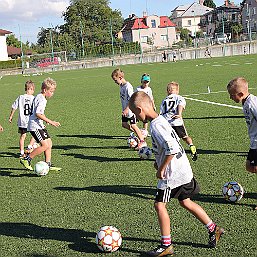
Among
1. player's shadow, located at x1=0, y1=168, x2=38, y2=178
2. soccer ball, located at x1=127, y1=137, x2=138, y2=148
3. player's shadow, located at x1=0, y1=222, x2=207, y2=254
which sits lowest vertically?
player's shadow, located at x1=0, y1=222, x2=207, y2=254

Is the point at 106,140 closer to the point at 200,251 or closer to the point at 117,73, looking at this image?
the point at 117,73

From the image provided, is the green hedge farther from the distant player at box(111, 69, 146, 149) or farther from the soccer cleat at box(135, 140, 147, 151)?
the soccer cleat at box(135, 140, 147, 151)

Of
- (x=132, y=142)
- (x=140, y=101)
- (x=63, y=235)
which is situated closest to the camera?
(x=140, y=101)

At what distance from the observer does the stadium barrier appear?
58.8 meters

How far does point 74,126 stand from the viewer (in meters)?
14.4

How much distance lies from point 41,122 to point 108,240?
14.4ft

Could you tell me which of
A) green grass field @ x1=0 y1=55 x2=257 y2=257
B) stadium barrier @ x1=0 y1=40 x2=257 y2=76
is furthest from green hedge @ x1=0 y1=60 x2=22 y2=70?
green grass field @ x1=0 y1=55 x2=257 y2=257

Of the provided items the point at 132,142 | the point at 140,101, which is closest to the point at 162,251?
the point at 140,101

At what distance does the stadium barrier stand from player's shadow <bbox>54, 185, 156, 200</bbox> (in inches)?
2035

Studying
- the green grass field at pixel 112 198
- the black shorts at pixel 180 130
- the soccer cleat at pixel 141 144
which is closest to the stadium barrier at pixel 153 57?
the green grass field at pixel 112 198

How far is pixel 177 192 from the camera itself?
4723 millimetres

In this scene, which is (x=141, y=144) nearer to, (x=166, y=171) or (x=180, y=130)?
(x=180, y=130)

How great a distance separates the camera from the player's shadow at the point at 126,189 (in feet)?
22.3

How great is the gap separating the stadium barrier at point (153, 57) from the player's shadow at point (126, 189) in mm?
51678
